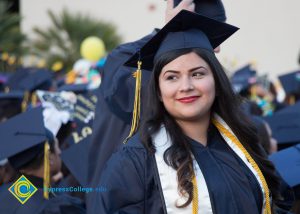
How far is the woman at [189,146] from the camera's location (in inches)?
88.4

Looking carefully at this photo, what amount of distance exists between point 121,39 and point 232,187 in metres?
14.7

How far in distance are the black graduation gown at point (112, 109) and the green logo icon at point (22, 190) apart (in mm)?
369

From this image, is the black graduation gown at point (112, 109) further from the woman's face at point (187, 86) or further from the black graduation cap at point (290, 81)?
the black graduation cap at point (290, 81)

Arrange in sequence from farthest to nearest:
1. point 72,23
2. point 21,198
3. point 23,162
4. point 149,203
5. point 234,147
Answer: point 72,23 → point 23,162 → point 21,198 → point 234,147 → point 149,203

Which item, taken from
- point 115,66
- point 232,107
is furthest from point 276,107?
point 232,107

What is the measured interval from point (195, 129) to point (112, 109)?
35.6 inches

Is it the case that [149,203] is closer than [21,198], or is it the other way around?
[149,203]

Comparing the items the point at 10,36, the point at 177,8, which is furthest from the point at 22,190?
the point at 10,36

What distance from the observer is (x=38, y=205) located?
2939 millimetres

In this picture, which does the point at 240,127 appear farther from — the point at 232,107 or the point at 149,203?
the point at 149,203

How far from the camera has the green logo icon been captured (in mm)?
2916

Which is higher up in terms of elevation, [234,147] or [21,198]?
[234,147]

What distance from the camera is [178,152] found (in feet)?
7.63

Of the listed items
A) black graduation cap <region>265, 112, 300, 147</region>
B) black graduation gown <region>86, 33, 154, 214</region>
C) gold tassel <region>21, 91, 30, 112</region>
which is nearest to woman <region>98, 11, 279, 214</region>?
black graduation gown <region>86, 33, 154, 214</region>
